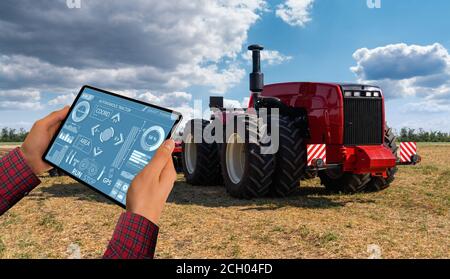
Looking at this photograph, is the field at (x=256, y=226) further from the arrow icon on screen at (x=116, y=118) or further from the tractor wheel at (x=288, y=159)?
the arrow icon on screen at (x=116, y=118)

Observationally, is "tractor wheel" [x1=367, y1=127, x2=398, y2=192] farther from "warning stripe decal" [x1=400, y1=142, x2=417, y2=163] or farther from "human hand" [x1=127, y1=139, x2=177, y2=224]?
"human hand" [x1=127, y1=139, x2=177, y2=224]

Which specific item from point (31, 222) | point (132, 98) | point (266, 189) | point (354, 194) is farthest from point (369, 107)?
point (132, 98)

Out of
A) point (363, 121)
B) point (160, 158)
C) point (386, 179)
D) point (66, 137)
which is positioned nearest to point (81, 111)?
point (66, 137)

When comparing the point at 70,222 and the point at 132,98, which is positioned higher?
the point at 132,98

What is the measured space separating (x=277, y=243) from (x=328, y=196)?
3.81 meters

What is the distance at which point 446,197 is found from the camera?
828 cm

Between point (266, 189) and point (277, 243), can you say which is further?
point (266, 189)

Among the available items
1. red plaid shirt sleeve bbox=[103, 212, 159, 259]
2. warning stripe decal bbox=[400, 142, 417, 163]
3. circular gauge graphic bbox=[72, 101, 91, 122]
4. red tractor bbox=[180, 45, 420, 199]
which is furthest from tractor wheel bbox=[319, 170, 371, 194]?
red plaid shirt sleeve bbox=[103, 212, 159, 259]

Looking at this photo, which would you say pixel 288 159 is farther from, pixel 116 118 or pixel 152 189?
pixel 152 189

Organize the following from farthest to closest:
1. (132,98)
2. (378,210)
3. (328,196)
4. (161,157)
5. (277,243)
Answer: (328,196) < (378,210) < (277,243) < (132,98) < (161,157)

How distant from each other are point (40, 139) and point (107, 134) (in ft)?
1.41

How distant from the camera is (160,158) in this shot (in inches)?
67.6

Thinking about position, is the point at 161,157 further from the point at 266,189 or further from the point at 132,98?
the point at 266,189

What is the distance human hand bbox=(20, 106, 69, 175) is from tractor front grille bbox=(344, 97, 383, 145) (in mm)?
6552
